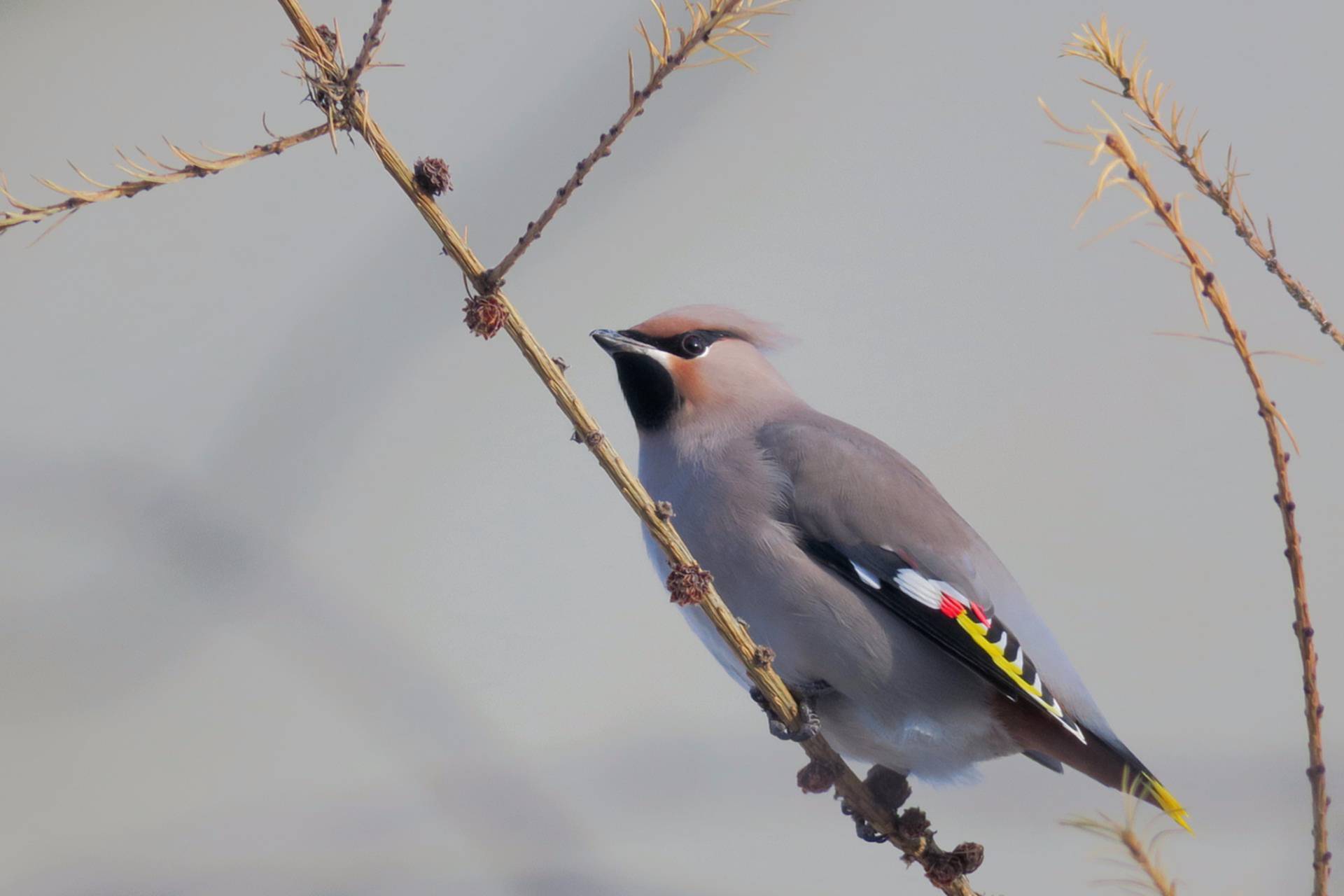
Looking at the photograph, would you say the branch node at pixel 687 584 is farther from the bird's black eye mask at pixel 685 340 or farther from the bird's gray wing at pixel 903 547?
the bird's black eye mask at pixel 685 340

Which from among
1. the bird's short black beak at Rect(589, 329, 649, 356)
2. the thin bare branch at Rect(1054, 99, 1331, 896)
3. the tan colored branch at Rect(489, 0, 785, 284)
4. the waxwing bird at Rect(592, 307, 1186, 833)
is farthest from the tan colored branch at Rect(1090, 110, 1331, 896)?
the bird's short black beak at Rect(589, 329, 649, 356)

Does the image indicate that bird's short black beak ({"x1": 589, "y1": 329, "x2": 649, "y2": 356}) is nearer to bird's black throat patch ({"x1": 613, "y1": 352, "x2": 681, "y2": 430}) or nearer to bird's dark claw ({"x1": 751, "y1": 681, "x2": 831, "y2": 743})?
bird's black throat patch ({"x1": 613, "y1": 352, "x2": 681, "y2": 430})

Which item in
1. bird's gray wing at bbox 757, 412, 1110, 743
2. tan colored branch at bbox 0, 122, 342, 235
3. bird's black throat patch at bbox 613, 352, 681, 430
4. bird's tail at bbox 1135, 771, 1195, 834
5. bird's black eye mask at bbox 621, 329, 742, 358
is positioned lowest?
tan colored branch at bbox 0, 122, 342, 235

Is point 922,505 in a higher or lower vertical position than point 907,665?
higher

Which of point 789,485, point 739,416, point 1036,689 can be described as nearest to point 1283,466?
point 1036,689

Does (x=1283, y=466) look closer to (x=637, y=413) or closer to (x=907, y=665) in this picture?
(x=907, y=665)

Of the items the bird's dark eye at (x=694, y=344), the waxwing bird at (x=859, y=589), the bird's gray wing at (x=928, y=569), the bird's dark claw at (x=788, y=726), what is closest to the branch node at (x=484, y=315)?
the bird's dark claw at (x=788, y=726)
